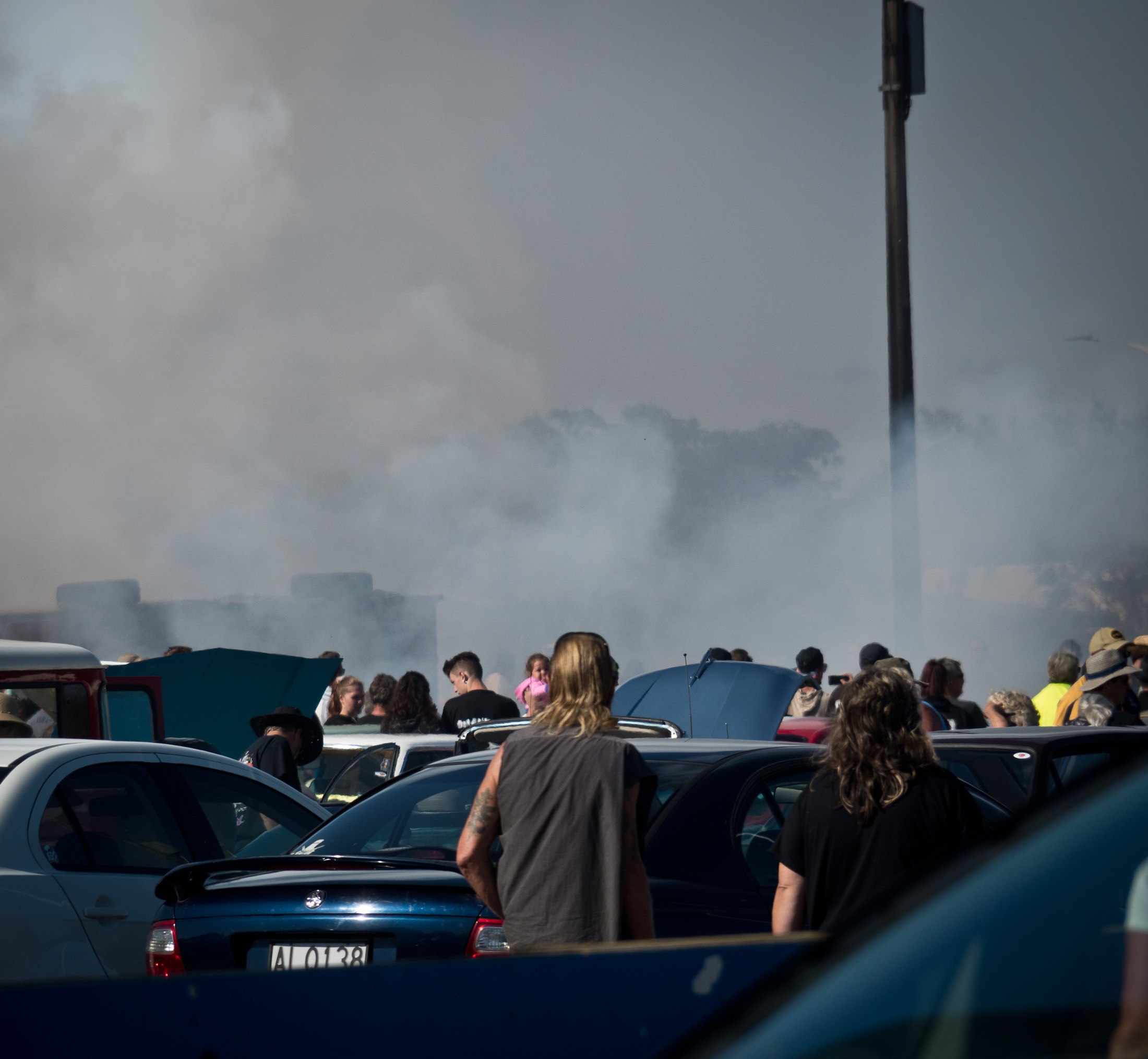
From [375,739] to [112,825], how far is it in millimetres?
3083

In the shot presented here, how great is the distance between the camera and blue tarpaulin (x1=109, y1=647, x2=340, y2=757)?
8.23 m

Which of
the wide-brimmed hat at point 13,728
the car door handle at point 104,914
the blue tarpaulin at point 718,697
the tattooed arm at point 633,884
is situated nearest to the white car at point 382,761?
the blue tarpaulin at point 718,697

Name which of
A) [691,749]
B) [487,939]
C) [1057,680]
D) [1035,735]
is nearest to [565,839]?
[487,939]

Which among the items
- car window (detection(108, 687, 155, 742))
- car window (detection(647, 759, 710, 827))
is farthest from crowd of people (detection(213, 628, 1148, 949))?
car window (detection(108, 687, 155, 742))

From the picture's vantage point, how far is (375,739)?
24.3ft

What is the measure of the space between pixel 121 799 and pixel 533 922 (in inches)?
83.4

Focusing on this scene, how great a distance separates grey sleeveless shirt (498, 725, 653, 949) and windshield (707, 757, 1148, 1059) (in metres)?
1.88

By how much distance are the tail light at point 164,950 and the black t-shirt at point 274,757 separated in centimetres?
313

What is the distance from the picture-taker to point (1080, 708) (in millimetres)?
6500

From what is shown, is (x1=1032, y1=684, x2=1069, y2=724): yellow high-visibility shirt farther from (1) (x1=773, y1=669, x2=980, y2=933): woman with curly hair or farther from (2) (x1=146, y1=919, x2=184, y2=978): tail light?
(2) (x1=146, y1=919, x2=184, y2=978): tail light

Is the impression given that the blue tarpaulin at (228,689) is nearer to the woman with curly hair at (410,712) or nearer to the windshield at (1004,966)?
the woman with curly hair at (410,712)

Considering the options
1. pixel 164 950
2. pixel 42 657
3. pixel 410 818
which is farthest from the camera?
pixel 42 657

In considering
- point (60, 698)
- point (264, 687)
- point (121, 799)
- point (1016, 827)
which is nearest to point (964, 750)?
point (121, 799)

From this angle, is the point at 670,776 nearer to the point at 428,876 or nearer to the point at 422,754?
the point at 428,876
